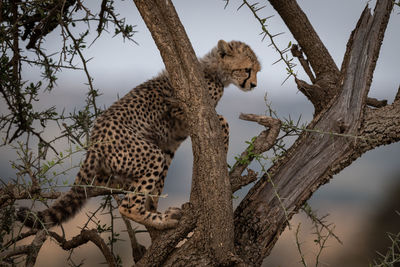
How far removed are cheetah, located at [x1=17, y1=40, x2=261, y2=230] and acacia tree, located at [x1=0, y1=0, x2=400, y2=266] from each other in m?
0.15

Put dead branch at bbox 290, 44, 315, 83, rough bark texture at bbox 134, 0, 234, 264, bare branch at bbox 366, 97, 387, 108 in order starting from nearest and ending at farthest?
rough bark texture at bbox 134, 0, 234, 264 → bare branch at bbox 366, 97, 387, 108 → dead branch at bbox 290, 44, 315, 83

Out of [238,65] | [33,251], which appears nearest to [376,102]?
[238,65]

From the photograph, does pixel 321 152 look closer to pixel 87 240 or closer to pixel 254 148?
pixel 254 148

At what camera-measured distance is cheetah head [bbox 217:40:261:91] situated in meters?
4.44

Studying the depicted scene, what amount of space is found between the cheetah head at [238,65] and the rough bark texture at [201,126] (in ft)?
4.03

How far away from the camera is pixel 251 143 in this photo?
11.8 ft

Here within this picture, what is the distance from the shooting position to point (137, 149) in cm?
356

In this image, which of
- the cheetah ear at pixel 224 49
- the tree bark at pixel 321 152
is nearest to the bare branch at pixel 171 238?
the tree bark at pixel 321 152

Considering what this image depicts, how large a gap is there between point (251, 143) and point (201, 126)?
53 centimetres

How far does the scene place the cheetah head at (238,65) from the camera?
4.44 metres

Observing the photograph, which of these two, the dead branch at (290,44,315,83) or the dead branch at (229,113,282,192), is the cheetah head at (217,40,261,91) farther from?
the dead branch at (229,113,282,192)

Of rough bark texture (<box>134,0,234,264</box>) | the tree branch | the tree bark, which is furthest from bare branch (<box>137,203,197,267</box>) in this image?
the tree branch

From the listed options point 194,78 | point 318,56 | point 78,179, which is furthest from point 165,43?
point 318,56

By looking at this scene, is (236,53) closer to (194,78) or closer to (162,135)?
(162,135)
